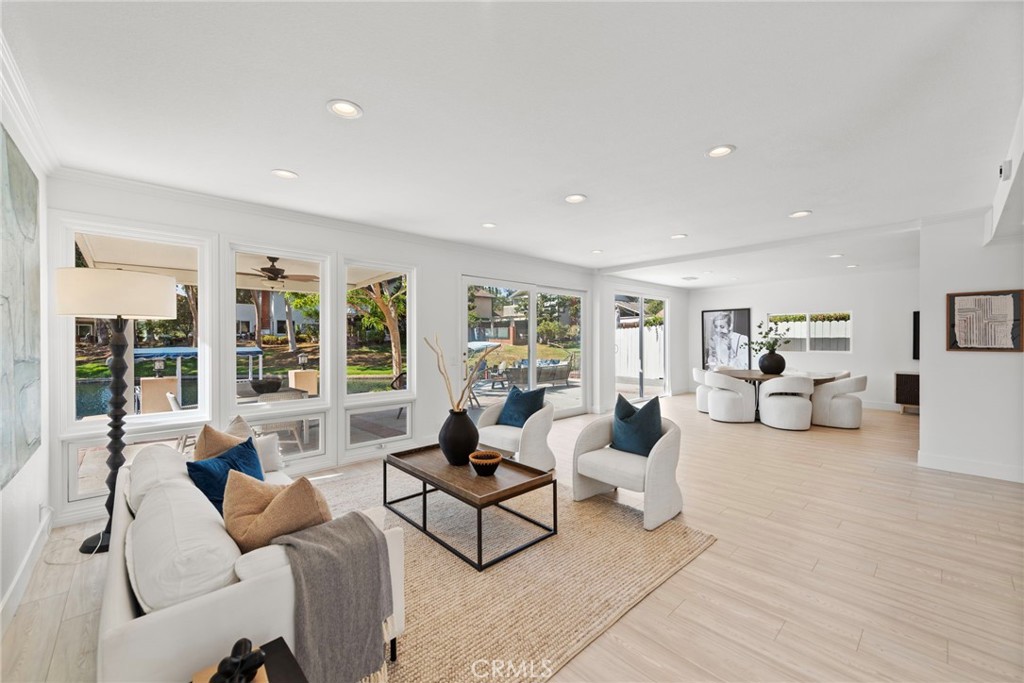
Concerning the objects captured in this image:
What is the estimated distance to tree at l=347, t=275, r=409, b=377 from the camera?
15.8 ft

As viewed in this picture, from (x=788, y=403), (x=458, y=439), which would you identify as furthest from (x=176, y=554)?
(x=788, y=403)

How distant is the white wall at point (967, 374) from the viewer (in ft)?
12.7

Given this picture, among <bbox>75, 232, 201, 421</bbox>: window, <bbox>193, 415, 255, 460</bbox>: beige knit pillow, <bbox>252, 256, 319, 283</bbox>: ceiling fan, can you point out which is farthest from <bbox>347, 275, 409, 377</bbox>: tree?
<bbox>193, 415, 255, 460</bbox>: beige knit pillow

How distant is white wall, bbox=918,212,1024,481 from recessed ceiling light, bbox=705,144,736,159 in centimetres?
304

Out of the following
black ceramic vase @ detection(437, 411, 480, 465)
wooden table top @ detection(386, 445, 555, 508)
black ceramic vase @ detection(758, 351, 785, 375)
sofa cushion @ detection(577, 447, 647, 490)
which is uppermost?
black ceramic vase @ detection(758, 351, 785, 375)

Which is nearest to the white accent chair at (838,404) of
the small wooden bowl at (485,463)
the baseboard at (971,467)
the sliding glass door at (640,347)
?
the baseboard at (971,467)

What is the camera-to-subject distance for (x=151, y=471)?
2027 mm

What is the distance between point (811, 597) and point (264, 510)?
8.51 ft

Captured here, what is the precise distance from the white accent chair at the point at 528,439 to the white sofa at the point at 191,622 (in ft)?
8.18

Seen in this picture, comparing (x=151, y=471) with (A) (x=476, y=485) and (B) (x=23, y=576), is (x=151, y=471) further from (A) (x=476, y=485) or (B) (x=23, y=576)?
(A) (x=476, y=485)

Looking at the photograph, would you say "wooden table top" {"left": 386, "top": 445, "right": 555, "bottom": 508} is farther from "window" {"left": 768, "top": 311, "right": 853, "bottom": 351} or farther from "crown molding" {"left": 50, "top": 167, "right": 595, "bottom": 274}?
"window" {"left": 768, "top": 311, "right": 853, "bottom": 351}

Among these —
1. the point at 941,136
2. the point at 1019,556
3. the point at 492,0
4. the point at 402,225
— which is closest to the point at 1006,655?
the point at 1019,556

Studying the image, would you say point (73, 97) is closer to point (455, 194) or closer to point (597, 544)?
point (455, 194)

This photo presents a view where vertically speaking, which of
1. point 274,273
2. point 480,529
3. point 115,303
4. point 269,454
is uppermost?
point 274,273
